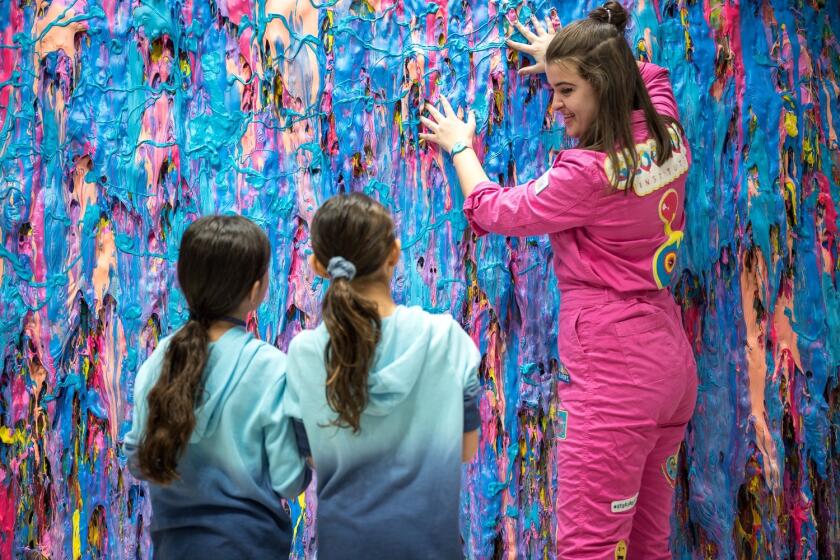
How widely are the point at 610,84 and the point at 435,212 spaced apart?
2.01ft

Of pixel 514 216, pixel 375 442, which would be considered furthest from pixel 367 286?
pixel 514 216

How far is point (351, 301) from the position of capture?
1482 millimetres

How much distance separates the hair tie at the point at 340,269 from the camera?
4.91 ft

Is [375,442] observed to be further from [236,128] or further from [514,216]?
[236,128]

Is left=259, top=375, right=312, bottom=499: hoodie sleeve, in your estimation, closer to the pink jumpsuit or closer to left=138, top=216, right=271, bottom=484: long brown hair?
left=138, top=216, right=271, bottom=484: long brown hair

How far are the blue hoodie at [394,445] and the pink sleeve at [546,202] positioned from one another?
0.42 metres

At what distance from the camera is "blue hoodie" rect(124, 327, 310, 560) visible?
1543mm

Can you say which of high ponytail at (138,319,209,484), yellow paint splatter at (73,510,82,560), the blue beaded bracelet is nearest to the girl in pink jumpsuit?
the blue beaded bracelet

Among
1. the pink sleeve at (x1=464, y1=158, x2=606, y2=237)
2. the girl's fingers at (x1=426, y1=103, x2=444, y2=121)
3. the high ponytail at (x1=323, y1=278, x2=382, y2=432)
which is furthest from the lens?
the girl's fingers at (x1=426, y1=103, x2=444, y2=121)

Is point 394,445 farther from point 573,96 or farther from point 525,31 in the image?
point 525,31

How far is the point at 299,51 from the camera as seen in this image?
7.69 ft

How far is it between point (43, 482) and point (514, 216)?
5.32 feet

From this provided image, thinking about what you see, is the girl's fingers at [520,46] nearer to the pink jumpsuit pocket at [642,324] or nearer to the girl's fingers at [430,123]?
the girl's fingers at [430,123]

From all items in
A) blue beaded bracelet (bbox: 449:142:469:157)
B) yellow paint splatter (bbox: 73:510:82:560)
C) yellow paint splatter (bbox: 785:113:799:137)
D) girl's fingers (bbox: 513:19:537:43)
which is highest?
girl's fingers (bbox: 513:19:537:43)
